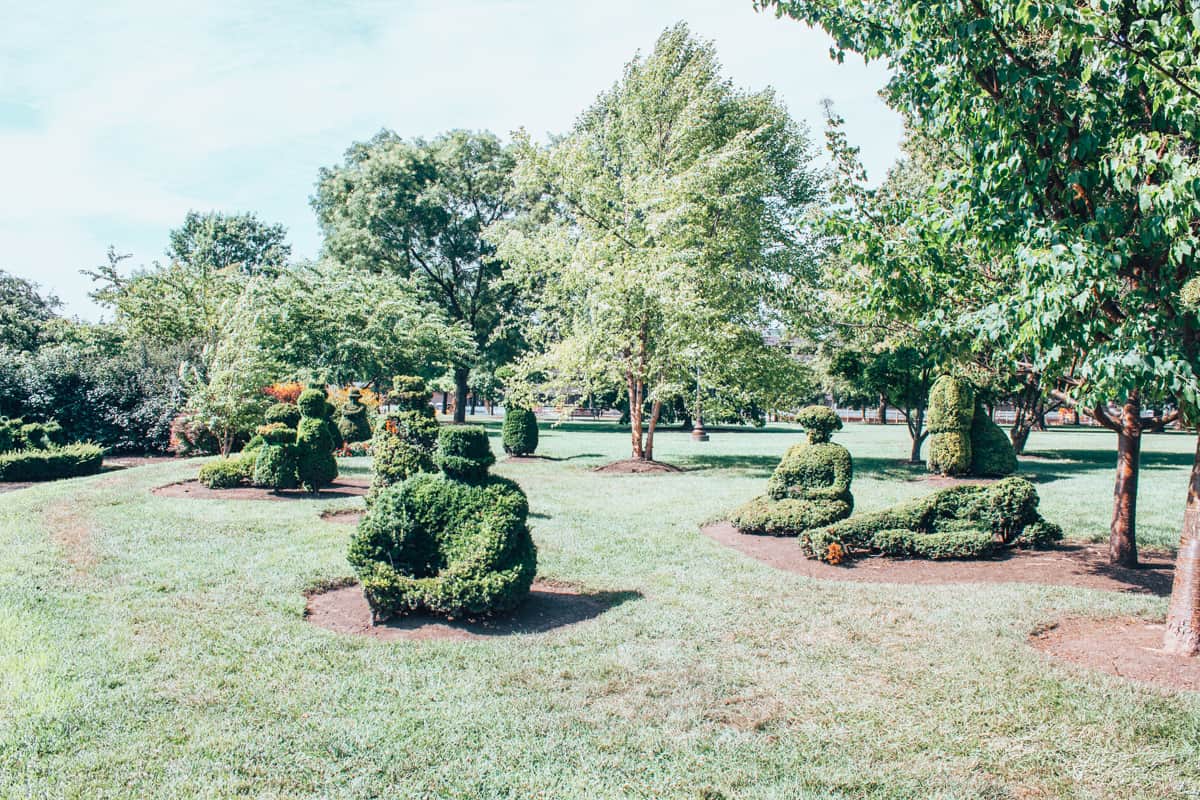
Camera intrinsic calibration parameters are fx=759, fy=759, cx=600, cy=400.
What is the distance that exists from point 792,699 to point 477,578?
264 centimetres

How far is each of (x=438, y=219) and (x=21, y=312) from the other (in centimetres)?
1987

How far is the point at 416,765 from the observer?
13.1 ft

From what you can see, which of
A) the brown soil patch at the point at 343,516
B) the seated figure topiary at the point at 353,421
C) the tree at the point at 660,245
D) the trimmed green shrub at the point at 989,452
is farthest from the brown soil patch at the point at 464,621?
the seated figure topiary at the point at 353,421

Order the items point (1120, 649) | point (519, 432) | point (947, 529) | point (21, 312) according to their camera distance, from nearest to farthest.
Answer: point (1120, 649)
point (947, 529)
point (519, 432)
point (21, 312)

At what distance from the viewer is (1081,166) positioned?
5.94 m

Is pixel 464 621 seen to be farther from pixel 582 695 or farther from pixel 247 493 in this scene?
pixel 247 493

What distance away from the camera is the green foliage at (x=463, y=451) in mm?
6598

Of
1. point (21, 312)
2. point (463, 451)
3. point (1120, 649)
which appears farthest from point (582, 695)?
point (21, 312)

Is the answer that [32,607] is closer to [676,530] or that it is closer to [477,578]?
[477,578]

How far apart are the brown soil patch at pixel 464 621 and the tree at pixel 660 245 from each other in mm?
11663

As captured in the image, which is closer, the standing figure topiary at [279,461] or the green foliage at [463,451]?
the green foliage at [463,451]

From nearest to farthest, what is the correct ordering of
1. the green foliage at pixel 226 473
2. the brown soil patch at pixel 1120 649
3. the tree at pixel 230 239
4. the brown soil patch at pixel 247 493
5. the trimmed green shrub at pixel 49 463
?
the brown soil patch at pixel 1120 649, the brown soil patch at pixel 247 493, the green foliage at pixel 226 473, the trimmed green shrub at pixel 49 463, the tree at pixel 230 239

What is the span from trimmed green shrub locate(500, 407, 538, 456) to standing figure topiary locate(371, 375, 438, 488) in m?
11.8

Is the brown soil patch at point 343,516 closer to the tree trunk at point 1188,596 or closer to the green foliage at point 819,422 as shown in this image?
the green foliage at point 819,422
